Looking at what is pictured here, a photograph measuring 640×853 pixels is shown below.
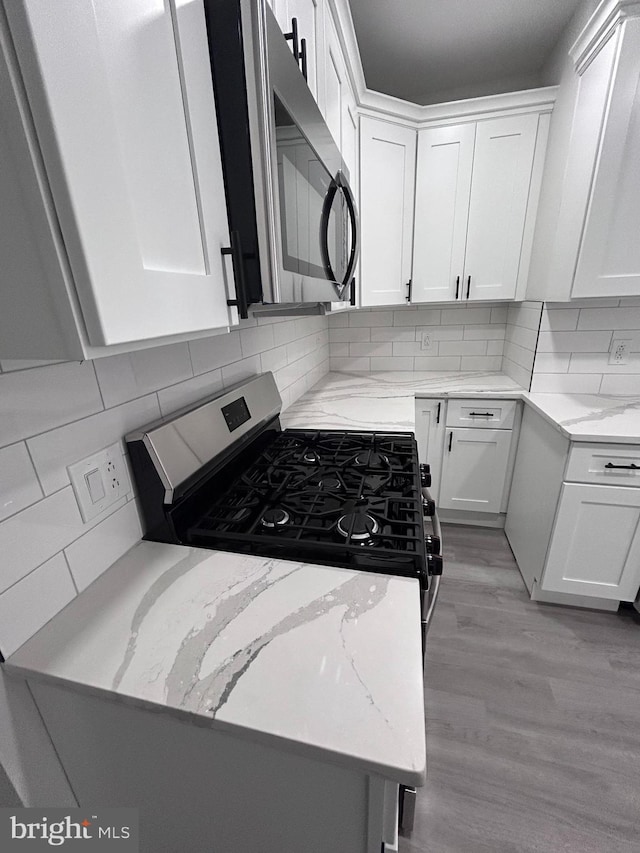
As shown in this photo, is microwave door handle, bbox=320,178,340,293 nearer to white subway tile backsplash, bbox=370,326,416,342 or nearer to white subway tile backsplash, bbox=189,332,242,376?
white subway tile backsplash, bbox=189,332,242,376

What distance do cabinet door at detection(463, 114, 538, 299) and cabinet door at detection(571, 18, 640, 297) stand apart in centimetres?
40

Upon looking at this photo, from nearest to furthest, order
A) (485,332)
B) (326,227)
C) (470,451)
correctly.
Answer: (326,227)
(470,451)
(485,332)

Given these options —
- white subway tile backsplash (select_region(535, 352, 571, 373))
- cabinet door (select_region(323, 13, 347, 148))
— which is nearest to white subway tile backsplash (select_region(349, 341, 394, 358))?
white subway tile backsplash (select_region(535, 352, 571, 373))

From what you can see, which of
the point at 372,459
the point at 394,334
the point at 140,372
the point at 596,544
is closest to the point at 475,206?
the point at 394,334

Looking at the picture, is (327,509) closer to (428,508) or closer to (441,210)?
(428,508)

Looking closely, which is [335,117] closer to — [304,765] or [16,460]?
[16,460]

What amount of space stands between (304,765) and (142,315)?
0.63 metres

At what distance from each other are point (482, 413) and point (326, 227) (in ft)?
4.96

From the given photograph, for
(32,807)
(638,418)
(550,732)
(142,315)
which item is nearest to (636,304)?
(638,418)

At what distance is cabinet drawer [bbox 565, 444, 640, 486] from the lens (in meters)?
1.40

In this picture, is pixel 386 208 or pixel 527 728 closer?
pixel 527 728

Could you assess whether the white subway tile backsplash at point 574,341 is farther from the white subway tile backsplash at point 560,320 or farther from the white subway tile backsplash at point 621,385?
the white subway tile backsplash at point 621,385

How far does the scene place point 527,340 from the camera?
6.54ft

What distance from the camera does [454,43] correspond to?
1788 mm
